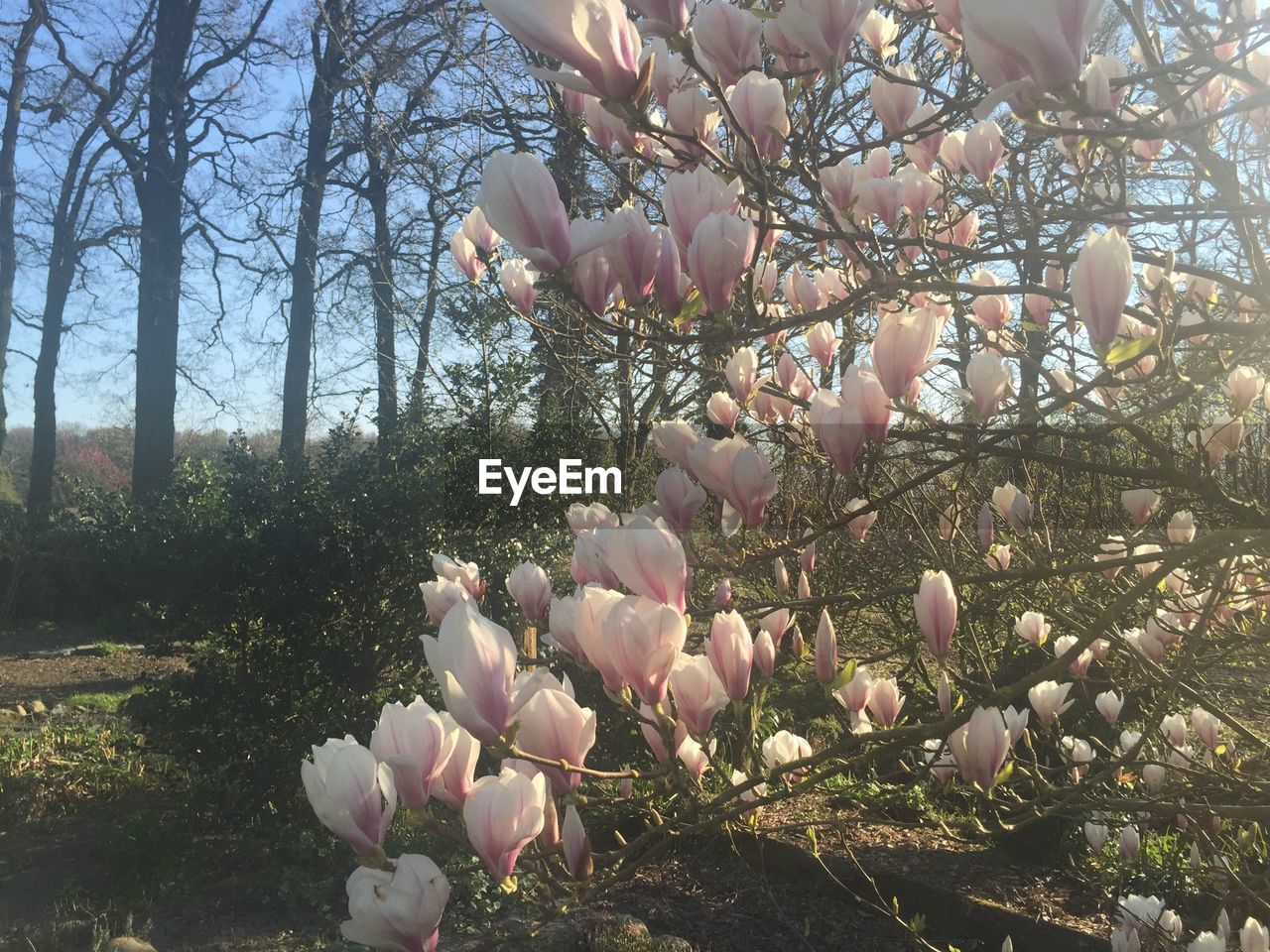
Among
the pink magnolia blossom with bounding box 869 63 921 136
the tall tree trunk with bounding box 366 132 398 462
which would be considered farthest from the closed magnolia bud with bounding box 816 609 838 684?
the tall tree trunk with bounding box 366 132 398 462

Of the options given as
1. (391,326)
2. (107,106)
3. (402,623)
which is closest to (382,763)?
(402,623)

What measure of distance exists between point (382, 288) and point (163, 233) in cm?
398

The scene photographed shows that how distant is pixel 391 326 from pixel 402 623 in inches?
252

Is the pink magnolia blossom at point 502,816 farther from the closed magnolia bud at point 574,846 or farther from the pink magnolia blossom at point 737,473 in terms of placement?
the pink magnolia blossom at point 737,473

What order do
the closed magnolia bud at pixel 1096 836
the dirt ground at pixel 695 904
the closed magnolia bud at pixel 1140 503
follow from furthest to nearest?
the dirt ground at pixel 695 904 → the closed magnolia bud at pixel 1096 836 → the closed magnolia bud at pixel 1140 503

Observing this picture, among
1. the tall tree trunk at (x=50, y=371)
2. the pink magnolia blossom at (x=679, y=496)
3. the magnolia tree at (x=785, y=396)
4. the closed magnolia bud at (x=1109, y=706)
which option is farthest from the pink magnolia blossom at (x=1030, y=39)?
the tall tree trunk at (x=50, y=371)

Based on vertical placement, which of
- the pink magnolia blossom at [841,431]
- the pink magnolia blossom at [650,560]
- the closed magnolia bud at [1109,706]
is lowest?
the closed magnolia bud at [1109,706]

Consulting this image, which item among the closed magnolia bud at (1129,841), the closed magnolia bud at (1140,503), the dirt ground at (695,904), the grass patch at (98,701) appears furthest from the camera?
the grass patch at (98,701)

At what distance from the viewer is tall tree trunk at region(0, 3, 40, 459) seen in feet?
38.0

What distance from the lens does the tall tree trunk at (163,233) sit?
11195 millimetres

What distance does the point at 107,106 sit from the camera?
11844 millimetres

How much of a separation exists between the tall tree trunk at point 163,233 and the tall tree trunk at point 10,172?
1550mm

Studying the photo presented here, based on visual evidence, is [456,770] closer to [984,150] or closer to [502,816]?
[502,816]

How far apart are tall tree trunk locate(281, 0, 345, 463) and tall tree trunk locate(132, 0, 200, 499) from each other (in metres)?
1.43
